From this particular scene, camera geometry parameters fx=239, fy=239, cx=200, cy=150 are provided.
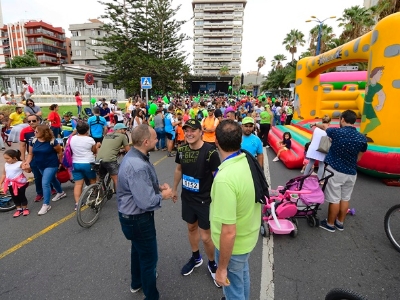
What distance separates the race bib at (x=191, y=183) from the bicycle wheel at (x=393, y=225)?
119 inches

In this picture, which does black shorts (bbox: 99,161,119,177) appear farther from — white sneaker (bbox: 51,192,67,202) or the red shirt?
the red shirt

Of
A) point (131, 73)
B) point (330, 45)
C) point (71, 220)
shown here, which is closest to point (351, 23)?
point (330, 45)

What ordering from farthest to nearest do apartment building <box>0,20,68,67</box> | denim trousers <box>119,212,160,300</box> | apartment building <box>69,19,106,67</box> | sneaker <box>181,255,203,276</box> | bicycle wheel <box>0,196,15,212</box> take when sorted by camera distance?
1. apartment building <box>0,20,68,67</box>
2. apartment building <box>69,19,106,67</box>
3. bicycle wheel <box>0,196,15,212</box>
4. sneaker <box>181,255,203,276</box>
5. denim trousers <box>119,212,160,300</box>

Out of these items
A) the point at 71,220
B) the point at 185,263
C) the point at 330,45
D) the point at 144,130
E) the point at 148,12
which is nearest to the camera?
the point at 144,130

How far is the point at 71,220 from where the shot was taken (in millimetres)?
4270

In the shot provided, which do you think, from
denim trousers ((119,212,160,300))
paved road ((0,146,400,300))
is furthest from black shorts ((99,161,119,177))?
denim trousers ((119,212,160,300))

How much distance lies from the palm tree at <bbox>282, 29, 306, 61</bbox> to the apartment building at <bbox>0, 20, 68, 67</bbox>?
57941 millimetres

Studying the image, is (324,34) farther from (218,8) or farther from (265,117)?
(218,8)

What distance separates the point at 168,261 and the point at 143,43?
26.0 metres

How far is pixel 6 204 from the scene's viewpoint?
4.73m

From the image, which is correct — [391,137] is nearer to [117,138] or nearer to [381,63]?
[381,63]

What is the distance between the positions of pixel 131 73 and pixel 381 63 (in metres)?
22.3

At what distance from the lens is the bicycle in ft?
13.1

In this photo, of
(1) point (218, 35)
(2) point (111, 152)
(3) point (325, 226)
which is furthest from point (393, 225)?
(1) point (218, 35)
